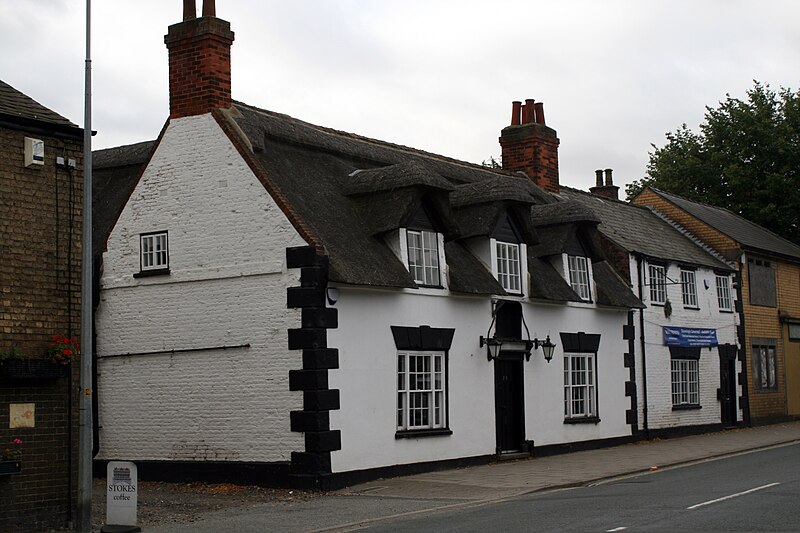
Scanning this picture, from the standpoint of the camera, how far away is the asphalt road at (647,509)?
43.9 ft

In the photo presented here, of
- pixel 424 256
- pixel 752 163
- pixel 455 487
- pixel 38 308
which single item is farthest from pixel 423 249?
pixel 752 163

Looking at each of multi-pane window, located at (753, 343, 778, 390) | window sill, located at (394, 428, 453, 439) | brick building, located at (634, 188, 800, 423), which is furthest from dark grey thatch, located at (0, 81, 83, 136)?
multi-pane window, located at (753, 343, 778, 390)

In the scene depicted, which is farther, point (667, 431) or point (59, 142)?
point (667, 431)

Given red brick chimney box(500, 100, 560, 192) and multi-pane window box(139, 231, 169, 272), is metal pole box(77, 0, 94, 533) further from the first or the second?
red brick chimney box(500, 100, 560, 192)

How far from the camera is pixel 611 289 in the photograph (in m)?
29.3

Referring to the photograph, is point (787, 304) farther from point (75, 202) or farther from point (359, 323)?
point (75, 202)

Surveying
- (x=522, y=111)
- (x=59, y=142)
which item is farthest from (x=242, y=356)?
(x=522, y=111)

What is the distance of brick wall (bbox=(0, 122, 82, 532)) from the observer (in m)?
14.8

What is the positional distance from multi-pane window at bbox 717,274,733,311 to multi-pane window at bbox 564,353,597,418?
30.4 feet

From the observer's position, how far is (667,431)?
3153 centimetres

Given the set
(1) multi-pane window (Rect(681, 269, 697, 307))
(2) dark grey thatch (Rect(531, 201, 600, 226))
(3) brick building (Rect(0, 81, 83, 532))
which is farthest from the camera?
(1) multi-pane window (Rect(681, 269, 697, 307))

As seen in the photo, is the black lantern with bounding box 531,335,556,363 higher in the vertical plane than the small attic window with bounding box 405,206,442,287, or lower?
lower

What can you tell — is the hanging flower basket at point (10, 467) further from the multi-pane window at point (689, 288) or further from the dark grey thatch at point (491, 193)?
the multi-pane window at point (689, 288)

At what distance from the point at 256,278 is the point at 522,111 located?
14737mm
